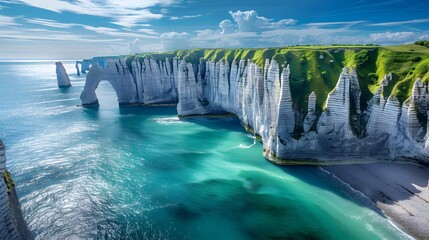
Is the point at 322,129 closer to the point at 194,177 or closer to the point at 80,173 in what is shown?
the point at 194,177

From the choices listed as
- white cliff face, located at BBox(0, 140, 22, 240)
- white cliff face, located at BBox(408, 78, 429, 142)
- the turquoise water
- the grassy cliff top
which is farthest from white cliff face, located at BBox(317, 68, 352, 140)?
white cliff face, located at BBox(0, 140, 22, 240)

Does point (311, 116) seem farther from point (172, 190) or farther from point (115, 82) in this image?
point (115, 82)

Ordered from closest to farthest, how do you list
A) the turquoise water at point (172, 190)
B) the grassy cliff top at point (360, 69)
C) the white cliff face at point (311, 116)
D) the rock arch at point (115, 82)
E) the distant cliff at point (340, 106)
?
1. the turquoise water at point (172, 190)
2. the distant cliff at point (340, 106)
3. the grassy cliff top at point (360, 69)
4. the white cliff face at point (311, 116)
5. the rock arch at point (115, 82)

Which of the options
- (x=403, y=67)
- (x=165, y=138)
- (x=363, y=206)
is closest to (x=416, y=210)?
(x=363, y=206)

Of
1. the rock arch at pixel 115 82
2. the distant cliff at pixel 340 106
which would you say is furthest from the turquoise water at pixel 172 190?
the rock arch at pixel 115 82

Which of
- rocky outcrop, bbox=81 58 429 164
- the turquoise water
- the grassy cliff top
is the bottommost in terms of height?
the turquoise water

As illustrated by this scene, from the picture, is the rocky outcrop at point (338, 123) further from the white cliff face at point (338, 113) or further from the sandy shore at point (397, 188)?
the sandy shore at point (397, 188)

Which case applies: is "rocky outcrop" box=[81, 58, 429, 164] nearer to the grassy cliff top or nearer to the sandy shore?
the grassy cliff top
